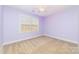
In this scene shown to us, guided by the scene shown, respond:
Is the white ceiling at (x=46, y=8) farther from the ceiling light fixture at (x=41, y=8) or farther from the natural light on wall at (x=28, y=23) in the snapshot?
the natural light on wall at (x=28, y=23)

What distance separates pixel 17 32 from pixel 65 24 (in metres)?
0.97

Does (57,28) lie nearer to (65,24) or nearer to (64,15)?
(65,24)

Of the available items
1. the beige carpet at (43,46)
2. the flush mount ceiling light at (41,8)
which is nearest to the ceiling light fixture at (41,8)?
the flush mount ceiling light at (41,8)

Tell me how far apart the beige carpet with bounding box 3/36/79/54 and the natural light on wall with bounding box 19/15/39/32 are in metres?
0.22

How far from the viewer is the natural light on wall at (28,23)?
6.24 ft

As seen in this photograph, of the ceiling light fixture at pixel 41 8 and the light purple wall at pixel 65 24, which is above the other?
the ceiling light fixture at pixel 41 8

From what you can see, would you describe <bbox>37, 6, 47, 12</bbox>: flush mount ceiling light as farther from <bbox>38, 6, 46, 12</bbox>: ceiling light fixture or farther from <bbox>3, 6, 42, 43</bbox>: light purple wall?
<bbox>3, 6, 42, 43</bbox>: light purple wall

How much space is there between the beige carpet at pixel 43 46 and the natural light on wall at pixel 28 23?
221 millimetres

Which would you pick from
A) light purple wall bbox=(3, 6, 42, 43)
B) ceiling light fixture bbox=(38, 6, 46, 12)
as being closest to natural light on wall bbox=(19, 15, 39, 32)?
light purple wall bbox=(3, 6, 42, 43)

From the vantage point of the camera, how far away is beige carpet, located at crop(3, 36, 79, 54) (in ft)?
6.20

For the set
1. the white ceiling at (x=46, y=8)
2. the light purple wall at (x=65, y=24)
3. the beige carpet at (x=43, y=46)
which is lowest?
the beige carpet at (x=43, y=46)

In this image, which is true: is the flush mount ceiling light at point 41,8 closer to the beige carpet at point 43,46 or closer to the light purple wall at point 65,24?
the light purple wall at point 65,24

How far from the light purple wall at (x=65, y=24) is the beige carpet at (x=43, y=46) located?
141mm
